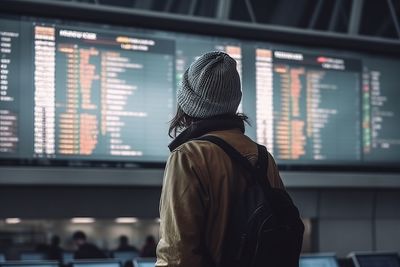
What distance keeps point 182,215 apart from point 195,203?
0.13 feet

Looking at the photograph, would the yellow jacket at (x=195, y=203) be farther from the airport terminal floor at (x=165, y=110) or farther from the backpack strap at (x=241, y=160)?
the airport terminal floor at (x=165, y=110)

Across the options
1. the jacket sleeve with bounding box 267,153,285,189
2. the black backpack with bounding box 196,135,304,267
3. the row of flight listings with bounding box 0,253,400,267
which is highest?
the jacket sleeve with bounding box 267,153,285,189

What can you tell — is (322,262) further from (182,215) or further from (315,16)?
(315,16)

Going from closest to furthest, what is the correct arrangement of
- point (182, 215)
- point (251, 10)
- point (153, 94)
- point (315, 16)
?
point (182, 215) → point (153, 94) → point (251, 10) → point (315, 16)

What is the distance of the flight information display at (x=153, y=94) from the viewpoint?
17.8ft

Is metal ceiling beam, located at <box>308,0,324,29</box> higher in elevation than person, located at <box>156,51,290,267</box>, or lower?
higher

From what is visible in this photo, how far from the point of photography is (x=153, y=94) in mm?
5934

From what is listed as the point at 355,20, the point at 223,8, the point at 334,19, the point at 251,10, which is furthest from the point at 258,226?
the point at 334,19

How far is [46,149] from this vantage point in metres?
5.45

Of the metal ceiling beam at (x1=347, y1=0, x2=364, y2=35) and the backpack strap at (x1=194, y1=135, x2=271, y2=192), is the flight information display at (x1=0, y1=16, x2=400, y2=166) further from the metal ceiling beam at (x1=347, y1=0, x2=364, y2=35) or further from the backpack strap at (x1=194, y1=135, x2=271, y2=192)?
the backpack strap at (x1=194, y1=135, x2=271, y2=192)

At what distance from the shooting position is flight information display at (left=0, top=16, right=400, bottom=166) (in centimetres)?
544

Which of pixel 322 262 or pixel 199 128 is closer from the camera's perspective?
pixel 199 128

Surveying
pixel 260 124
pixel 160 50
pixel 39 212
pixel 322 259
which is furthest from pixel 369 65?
pixel 39 212

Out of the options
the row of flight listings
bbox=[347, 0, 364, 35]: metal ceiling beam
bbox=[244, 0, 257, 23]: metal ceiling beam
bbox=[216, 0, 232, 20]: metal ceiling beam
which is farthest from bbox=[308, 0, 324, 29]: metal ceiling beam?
the row of flight listings
